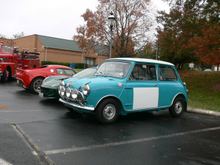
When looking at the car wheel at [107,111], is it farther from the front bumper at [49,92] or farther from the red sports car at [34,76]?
the red sports car at [34,76]

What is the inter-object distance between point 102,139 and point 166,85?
360 cm

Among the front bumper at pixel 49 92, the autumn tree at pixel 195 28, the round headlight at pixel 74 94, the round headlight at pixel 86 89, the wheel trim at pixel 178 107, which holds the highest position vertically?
the autumn tree at pixel 195 28

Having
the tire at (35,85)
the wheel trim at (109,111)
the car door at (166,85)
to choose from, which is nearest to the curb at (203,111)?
the car door at (166,85)

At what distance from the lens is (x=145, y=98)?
8562 millimetres

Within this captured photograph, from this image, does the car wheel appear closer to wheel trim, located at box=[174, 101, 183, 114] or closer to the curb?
wheel trim, located at box=[174, 101, 183, 114]

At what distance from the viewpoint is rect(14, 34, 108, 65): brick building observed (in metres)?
52.9

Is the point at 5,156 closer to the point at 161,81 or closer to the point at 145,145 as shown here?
the point at 145,145

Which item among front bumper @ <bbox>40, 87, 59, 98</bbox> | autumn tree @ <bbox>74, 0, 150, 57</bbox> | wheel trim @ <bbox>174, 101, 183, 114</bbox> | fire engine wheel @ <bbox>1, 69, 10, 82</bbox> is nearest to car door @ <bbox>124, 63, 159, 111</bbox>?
wheel trim @ <bbox>174, 101, 183, 114</bbox>

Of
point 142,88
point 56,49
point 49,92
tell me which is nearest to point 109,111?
point 142,88

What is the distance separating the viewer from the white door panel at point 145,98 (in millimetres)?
8336

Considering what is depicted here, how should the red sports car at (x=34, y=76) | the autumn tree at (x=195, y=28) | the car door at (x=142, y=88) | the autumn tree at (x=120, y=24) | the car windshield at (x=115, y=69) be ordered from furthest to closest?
the autumn tree at (x=120, y=24)
the autumn tree at (x=195, y=28)
the red sports car at (x=34, y=76)
the car windshield at (x=115, y=69)
the car door at (x=142, y=88)

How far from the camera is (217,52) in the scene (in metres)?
14.9

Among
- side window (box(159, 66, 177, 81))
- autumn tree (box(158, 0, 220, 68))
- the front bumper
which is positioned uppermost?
autumn tree (box(158, 0, 220, 68))

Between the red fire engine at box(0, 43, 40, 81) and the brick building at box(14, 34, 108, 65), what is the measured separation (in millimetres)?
31978
